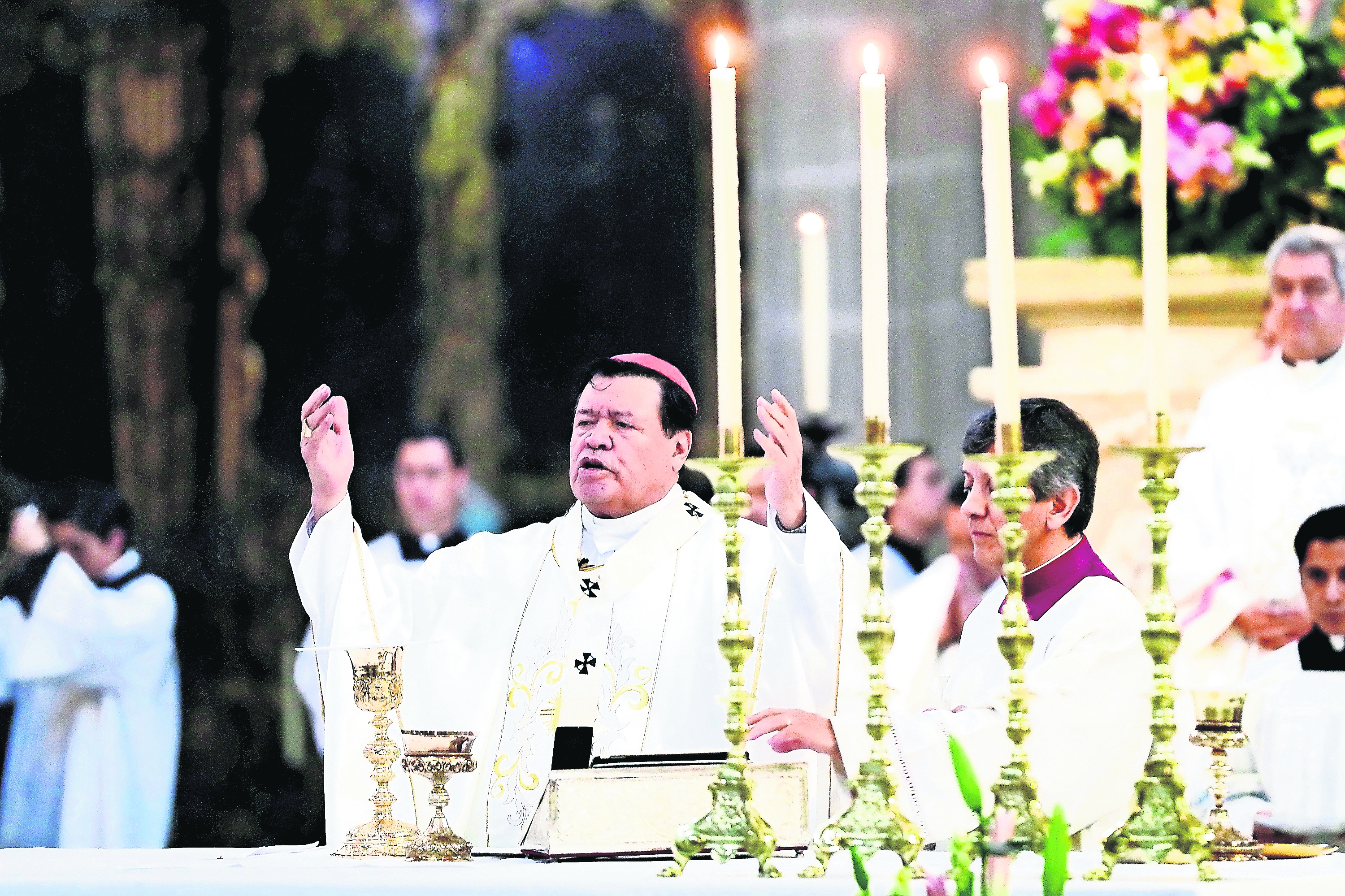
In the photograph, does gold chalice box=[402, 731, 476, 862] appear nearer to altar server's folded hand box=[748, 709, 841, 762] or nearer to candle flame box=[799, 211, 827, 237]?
altar server's folded hand box=[748, 709, 841, 762]

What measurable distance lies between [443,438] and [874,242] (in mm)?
5439

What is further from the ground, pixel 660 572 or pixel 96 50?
pixel 96 50

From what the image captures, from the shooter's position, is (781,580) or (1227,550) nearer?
(781,580)

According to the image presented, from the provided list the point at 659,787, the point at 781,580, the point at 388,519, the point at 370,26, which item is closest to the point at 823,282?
the point at 659,787

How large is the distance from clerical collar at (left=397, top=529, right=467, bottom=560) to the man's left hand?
3.99m

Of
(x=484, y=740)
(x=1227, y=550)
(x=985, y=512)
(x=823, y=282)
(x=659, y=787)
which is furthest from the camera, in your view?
(x=1227, y=550)

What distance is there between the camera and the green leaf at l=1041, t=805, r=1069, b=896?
2.02 metres

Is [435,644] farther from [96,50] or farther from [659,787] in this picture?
[96,50]

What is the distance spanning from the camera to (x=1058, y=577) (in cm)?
381

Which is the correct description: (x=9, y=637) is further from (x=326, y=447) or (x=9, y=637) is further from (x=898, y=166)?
(x=326, y=447)

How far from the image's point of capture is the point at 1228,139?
6402 millimetres

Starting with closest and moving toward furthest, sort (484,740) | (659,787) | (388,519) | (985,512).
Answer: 1. (659,787)
2. (985,512)
3. (484,740)
4. (388,519)

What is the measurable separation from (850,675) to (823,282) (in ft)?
3.70

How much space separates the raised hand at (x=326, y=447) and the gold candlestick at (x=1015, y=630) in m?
1.28
